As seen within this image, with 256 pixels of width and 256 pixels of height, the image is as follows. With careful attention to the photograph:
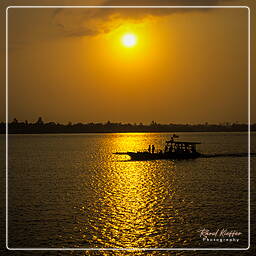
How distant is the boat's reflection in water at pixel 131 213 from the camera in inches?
1047

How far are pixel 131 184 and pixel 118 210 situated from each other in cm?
1848

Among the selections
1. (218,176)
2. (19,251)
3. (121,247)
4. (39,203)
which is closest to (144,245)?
(121,247)

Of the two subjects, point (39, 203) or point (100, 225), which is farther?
point (39, 203)

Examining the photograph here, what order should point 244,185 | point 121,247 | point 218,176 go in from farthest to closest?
point 218,176 → point 244,185 → point 121,247

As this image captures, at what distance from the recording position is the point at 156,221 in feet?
102

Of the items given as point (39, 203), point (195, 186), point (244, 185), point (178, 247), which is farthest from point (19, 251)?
point (244, 185)

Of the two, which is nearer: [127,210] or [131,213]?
[131,213]

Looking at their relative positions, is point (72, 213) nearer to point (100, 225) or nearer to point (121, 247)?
point (100, 225)

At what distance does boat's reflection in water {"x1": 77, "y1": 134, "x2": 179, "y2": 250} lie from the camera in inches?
1047

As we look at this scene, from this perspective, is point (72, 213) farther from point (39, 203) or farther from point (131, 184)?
point (131, 184)

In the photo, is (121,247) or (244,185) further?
(244,185)

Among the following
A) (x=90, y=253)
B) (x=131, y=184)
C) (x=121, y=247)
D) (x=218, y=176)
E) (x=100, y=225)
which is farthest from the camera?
(x=218, y=176)

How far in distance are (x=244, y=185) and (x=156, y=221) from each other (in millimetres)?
23543

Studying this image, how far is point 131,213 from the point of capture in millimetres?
34562
